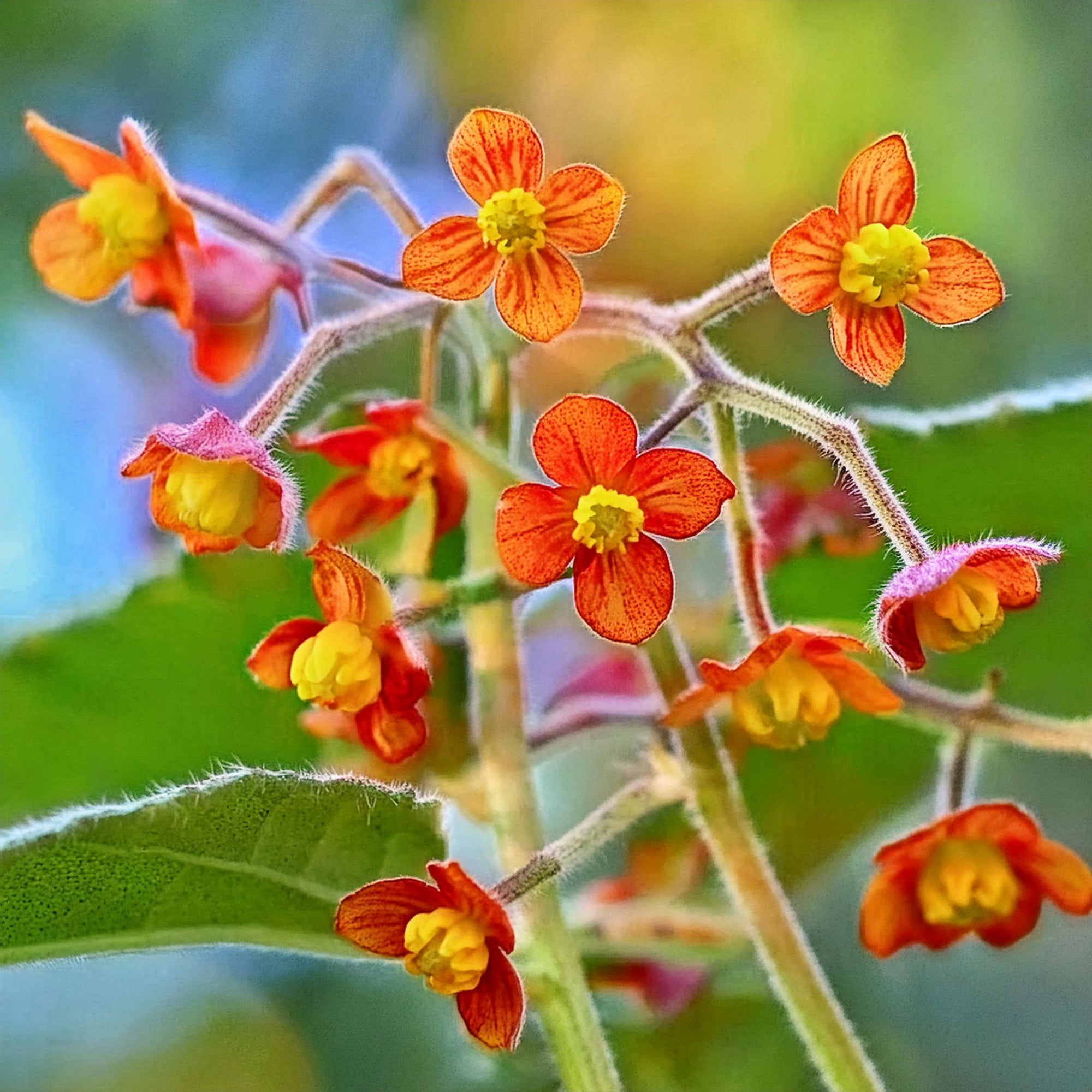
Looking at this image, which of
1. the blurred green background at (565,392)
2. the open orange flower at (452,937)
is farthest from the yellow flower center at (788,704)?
the blurred green background at (565,392)

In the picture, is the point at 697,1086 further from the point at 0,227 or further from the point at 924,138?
the point at 0,227

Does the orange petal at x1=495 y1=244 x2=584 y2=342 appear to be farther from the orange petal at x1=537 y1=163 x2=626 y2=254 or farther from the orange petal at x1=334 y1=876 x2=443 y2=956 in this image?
the orange petal at x1=334 y1=876 x2=443 y2=956

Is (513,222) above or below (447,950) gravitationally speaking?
above

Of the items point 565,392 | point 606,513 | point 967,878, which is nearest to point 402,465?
point 606,513

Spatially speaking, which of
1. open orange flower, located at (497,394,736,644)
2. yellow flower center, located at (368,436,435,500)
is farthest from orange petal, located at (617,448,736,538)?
yellow flower center, located at (368,436,435,500)

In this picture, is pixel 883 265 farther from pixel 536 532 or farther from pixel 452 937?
pixel 452 937

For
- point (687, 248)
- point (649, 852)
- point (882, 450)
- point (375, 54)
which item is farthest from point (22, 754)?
point (375, 54)
